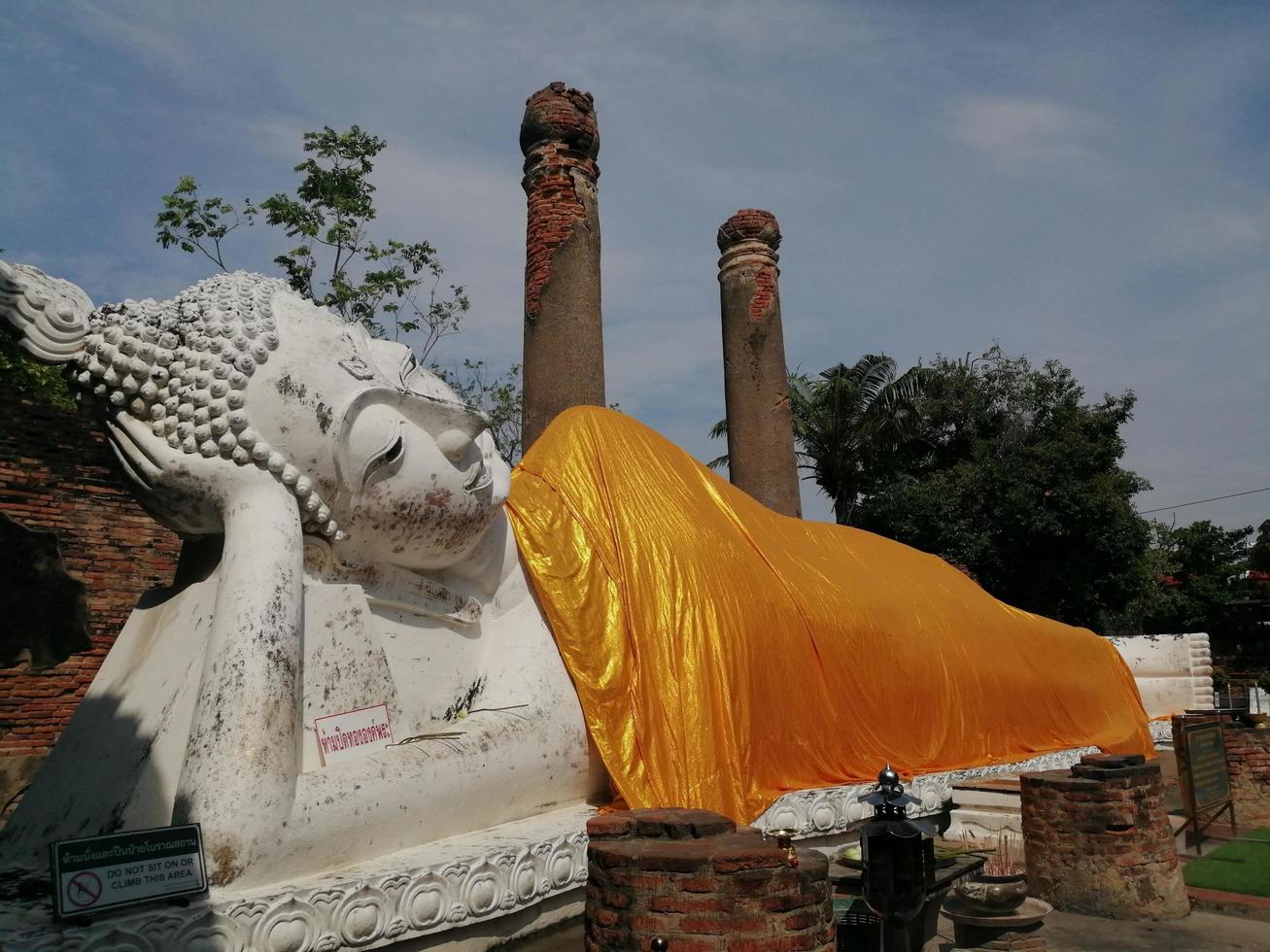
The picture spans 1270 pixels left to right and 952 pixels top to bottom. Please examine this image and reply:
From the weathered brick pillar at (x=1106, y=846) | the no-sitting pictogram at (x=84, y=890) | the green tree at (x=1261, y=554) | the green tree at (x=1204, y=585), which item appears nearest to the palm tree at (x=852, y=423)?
the green tree at (x=1204, y=585)

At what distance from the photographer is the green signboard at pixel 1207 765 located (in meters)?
5.91

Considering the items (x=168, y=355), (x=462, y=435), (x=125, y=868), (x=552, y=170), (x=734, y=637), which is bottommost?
(x=125, y=868)

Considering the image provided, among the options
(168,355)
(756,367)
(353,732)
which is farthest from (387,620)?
(756,367)

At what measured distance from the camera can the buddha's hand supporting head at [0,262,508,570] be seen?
345 centimetres

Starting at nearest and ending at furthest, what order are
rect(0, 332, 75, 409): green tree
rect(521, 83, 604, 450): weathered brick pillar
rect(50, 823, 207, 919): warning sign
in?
1. rect(50, 823, 207, 919): warning sign
2. rect(521, 83, 604, 450): weathered brick pillar
3. rect(0, 332, 75, 409): green tree

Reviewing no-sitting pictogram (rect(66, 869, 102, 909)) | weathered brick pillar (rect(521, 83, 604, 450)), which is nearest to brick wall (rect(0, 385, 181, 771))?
weathered brick pillar (rect(521, 83, 604, 450))

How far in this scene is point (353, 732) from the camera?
11.4ft

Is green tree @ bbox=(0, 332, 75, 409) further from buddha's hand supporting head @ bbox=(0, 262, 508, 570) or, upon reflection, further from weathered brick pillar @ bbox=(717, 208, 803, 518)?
buddha's hand supporting head @ bbox=(0, 262, 508, 570)

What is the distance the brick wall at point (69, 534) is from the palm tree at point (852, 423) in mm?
14139

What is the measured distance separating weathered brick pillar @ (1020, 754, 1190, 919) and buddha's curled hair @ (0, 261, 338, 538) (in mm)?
3459

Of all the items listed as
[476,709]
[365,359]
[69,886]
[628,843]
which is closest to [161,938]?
[69,886]

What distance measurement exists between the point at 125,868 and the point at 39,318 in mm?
1878

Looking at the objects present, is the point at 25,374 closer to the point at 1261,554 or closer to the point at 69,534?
the point at 69,534

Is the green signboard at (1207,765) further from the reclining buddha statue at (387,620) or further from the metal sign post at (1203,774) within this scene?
the reclining buddha statue at (387,620)
